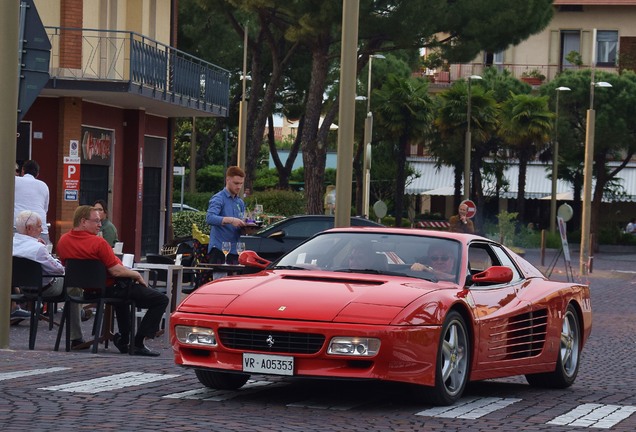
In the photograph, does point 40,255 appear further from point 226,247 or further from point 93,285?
point 226,247

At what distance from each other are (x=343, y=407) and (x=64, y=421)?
2.08 metres

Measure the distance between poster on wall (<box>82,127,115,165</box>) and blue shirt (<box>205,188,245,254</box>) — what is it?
55.0ft

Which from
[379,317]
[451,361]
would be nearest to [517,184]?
[451,361]

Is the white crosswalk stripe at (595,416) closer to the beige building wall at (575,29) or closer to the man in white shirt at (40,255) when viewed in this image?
the man in white shirt at (40,255)

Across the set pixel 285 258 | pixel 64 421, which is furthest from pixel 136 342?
pixel 64 421

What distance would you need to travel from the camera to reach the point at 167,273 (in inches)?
660

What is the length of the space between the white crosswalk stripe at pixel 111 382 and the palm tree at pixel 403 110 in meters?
63.5

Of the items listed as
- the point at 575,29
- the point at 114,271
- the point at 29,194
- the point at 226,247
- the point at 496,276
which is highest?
the point at 575,29

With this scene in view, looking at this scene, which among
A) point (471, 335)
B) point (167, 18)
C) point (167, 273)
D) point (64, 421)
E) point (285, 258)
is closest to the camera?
point (64, 421)

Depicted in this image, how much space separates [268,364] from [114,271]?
480 centimetres

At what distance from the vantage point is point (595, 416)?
10.4 m

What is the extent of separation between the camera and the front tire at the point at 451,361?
33.7 ft

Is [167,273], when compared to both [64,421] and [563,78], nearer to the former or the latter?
[64,421]

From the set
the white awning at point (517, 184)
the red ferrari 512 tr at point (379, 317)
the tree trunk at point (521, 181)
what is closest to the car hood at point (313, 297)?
the red ferrari 512 tr at point (379, 317)
